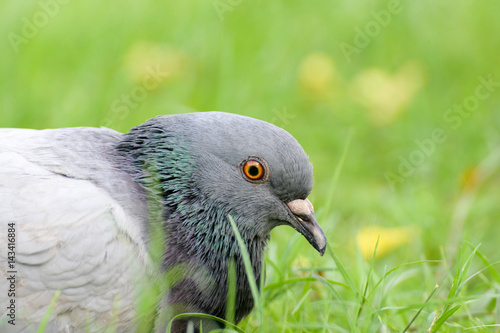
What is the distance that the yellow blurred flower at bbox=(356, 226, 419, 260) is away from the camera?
5551 millimetres

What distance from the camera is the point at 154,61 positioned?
23.6ft

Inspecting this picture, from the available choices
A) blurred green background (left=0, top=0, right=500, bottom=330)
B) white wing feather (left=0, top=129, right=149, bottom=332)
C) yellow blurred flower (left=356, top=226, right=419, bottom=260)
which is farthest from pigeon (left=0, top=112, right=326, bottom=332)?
blurred green background (left=0, top=0, right=500, bottom=330)

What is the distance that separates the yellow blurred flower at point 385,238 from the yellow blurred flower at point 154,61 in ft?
9.18

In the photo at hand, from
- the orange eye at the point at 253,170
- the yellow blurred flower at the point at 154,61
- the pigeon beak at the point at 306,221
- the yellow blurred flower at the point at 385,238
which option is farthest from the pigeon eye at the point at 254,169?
the yellow blurred flower at the point at 154,61

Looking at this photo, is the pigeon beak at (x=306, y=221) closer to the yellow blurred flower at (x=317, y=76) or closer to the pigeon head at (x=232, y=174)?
the pigeon head at (x=232, y=174)

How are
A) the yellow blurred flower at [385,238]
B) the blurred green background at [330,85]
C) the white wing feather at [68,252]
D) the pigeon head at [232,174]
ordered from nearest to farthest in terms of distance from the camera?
the white wing feather at [68,252] → the pigeon head at [232,174] → the yellow blurred flower at [385,238] → the blurred green background at [330,85]

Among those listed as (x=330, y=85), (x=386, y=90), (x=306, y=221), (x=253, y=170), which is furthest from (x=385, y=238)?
(x=330, y=85)

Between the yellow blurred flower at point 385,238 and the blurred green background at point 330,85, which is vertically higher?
the blurred green background at point 330,85

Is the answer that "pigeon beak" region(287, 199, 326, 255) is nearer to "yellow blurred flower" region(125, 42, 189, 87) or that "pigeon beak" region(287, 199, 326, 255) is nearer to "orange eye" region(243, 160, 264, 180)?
"orange eye" region(243, 160, 264, 180)

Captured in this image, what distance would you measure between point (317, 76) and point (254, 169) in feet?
13.8

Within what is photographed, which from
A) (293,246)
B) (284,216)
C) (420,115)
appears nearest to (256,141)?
(284,216)

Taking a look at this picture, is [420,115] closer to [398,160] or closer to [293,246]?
[398,160]

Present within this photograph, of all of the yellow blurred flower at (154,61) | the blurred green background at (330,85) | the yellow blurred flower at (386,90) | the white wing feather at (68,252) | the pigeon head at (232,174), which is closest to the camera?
the white wing feather at (68,252)

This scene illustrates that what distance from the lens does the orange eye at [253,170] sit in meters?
3.85
